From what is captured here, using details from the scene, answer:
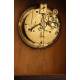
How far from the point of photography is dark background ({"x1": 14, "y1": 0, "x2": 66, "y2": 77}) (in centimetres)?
156

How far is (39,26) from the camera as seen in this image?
157 cm

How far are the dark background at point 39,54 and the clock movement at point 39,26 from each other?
0.03 meters

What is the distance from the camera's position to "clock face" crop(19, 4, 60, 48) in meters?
1.57

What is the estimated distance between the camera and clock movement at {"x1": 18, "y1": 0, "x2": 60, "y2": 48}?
1.57 m

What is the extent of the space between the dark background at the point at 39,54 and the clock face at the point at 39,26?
3cm

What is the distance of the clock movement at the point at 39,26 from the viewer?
1.57m

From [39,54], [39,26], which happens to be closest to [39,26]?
[39,26]

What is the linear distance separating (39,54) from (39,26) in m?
0.21
